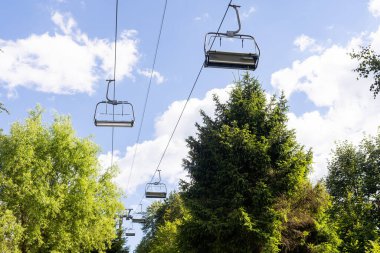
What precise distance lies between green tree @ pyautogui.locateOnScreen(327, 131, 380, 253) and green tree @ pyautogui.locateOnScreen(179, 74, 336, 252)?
16.2 m

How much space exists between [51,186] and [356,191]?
102ft

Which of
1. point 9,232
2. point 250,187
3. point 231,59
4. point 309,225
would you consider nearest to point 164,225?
point 9,232

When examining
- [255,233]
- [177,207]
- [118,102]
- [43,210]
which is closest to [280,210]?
[255,233]

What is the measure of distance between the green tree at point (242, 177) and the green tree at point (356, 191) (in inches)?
639

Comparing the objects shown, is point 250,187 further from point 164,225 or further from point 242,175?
point 164,225

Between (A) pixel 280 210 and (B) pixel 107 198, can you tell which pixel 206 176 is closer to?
(A) pixel 280 210

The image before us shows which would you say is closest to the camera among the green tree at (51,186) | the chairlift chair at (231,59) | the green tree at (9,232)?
the chairlift chair at (231,59)

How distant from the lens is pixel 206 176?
24.0 meters

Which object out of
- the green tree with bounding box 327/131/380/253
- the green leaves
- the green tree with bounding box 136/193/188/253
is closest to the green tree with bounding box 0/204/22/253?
the green tree with bounding box 136/193/188/253

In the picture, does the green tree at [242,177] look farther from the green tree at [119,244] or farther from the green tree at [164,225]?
the green tree at [119,244]

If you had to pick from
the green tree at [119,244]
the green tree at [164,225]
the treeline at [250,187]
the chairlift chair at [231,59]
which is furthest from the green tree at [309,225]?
the green tree at [119,244]

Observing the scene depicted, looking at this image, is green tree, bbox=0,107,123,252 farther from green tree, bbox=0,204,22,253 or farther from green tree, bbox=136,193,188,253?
green tree, bbox=136,193,188,253

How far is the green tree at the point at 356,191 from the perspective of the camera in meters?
38.8

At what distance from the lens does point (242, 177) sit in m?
22.1
